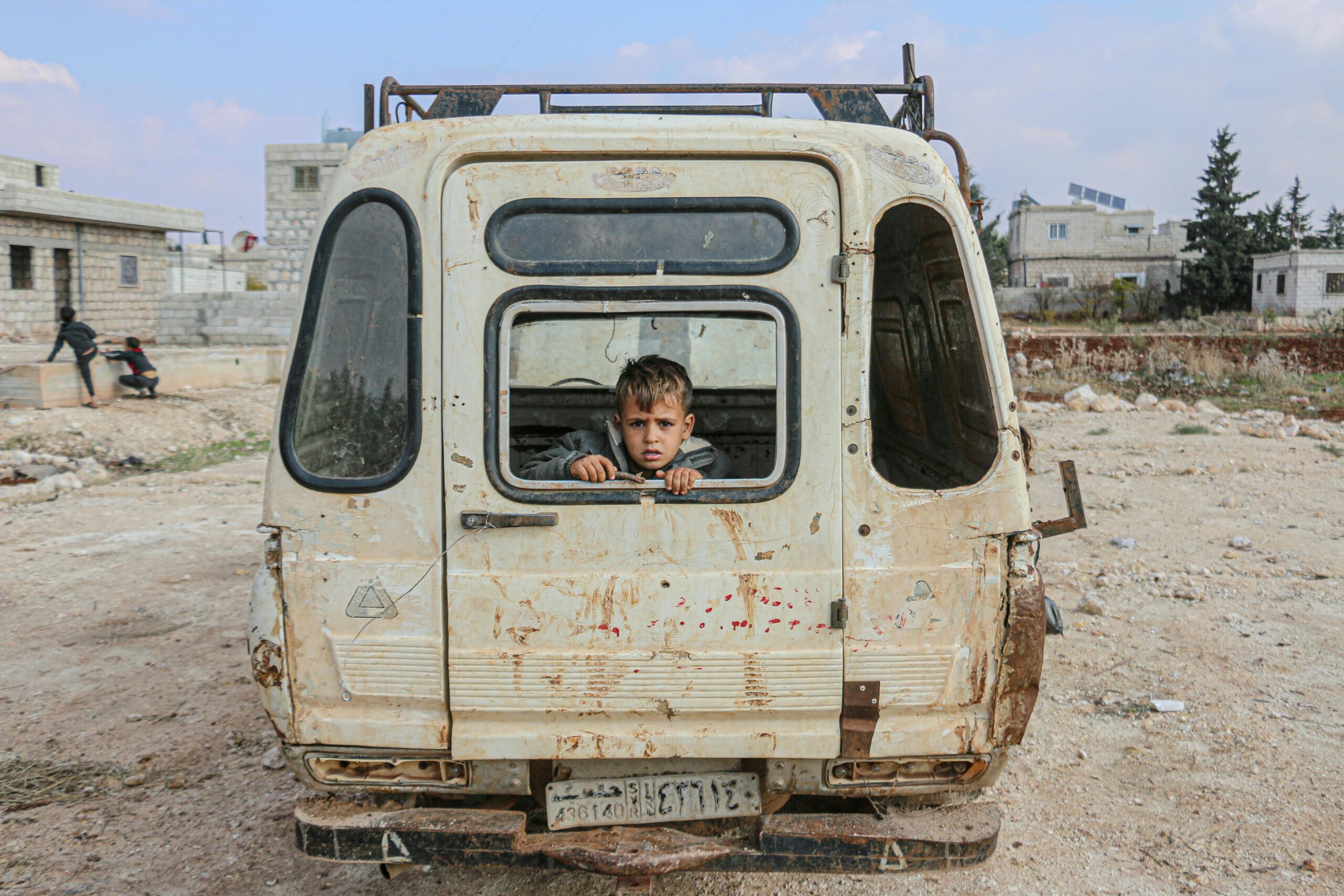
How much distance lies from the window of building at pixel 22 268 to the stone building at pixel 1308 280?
Result: 4218 centimetres

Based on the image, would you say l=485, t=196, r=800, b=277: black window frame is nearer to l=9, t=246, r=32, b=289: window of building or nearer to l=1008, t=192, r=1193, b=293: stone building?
l=9, t=246, r=32, b=289: window of building

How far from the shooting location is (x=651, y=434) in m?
2.59

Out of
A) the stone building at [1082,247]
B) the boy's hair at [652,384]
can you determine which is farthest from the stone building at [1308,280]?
the boy's hair at [652,384]

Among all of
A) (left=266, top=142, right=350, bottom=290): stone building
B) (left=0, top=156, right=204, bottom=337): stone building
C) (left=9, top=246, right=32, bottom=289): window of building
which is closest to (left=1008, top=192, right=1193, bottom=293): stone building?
(left=266, top=142, right=350, bottom=290): stone building

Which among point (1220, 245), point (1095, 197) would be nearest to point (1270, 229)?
point (1220, 245)

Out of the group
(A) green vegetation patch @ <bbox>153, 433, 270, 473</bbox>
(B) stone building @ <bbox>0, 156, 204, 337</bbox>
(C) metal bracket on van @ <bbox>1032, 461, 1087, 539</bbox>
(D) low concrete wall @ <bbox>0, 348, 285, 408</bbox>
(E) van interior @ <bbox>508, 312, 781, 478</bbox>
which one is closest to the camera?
(C) metal bracket on van @ <bbox>1032, 461, 1087, 539</bbox>

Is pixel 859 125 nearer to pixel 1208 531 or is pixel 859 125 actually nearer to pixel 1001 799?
pixel 1001 799

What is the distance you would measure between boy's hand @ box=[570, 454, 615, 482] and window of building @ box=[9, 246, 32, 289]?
26.0 metres

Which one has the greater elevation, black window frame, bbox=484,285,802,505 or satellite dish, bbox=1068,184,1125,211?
satellite dish, bbox=1068,184,1125,211

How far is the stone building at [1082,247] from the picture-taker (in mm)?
48375

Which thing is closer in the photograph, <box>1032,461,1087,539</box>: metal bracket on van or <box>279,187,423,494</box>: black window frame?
<box>279,187,423,494</box>: black window frame

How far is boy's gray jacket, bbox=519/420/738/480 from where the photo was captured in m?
2.59

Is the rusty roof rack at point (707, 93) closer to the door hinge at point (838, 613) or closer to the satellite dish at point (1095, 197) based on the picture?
the door hinge at point (838, 613)

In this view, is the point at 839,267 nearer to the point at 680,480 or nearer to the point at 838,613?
the point at 680,480
